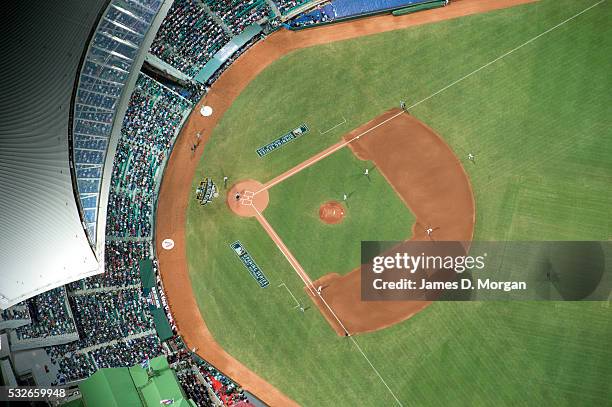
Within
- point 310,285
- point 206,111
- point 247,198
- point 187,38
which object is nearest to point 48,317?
point 247,198

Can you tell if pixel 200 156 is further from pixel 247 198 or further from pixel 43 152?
pixel 43 152

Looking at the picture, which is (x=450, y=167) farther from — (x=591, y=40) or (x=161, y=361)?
(x=161, y=361)

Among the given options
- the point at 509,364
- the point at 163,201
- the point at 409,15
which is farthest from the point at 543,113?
the point at 163,201

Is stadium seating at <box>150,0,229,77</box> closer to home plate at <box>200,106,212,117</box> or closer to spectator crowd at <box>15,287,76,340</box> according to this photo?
home plate at <box>200,106,212,117</box>

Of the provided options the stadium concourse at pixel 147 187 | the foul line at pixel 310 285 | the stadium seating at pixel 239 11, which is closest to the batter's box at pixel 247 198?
the foul line at pixel 310 285

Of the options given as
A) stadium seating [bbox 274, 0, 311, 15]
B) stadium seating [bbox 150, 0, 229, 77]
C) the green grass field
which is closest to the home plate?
the green grass field

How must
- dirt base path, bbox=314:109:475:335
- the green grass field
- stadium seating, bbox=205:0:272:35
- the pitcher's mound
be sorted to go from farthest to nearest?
stadium seating, bbox=205:0:272:35 → the pitcher's mound → dirt base path, bbox=314:109:475:335 → the green grass field
